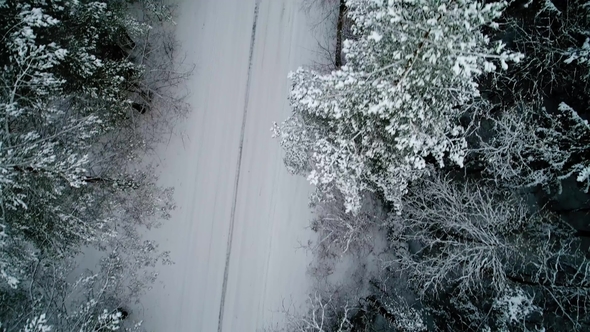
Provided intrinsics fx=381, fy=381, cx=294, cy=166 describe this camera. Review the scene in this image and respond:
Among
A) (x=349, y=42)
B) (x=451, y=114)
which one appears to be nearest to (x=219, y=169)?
(x=349, y=42)

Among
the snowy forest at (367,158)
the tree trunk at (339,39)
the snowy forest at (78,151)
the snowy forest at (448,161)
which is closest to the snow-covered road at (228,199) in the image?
the snowy forest at (367,158)

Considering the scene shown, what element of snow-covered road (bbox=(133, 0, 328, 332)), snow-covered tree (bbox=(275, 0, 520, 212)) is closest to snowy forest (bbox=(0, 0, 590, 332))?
snow-covered tree (bbox=(275, 0, 520, 212))

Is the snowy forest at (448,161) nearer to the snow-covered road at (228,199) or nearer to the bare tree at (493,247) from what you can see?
the bare tree at (493,247)

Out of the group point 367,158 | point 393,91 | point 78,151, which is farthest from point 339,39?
point 78,151

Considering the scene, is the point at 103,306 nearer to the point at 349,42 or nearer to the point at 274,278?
the point at 274,278

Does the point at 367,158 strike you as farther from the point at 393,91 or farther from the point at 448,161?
the point at 448,161
